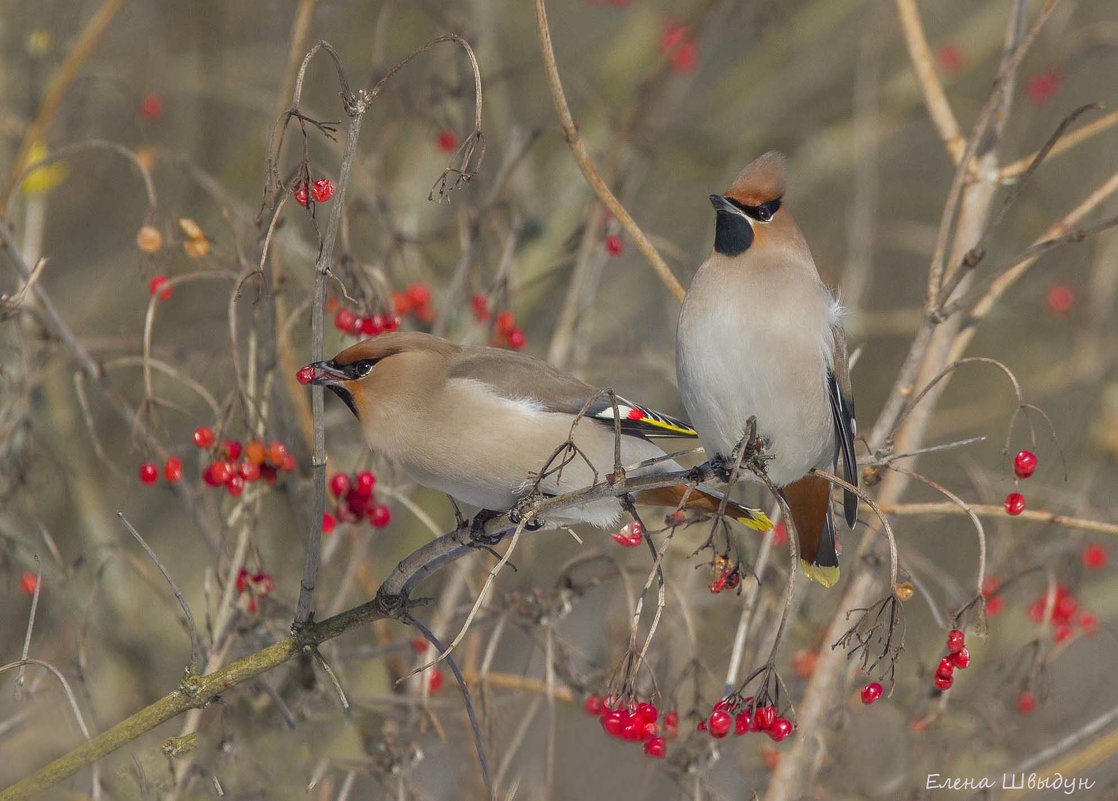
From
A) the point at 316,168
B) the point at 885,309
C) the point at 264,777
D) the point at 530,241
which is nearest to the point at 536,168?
the point at 530,241

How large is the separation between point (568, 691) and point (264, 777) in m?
0.89

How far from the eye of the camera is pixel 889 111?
6309 millimetres

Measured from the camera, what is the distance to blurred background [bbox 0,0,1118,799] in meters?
3.55

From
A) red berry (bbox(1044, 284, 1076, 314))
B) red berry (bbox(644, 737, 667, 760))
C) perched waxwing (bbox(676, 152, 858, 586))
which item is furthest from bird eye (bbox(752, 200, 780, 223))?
red berry (bbox(1044, 284, 1076, 314))

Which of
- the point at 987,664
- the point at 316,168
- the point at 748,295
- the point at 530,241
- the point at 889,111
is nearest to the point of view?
the point at 748,295

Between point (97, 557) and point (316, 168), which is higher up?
point (316, 168)

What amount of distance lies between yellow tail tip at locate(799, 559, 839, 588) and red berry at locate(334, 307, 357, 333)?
1370mm

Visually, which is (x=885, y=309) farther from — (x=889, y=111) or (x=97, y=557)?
(x=97, y=557)

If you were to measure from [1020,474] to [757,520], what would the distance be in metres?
0.69

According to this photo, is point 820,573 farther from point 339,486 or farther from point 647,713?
point 339,486

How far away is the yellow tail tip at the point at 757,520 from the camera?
3.34 meters

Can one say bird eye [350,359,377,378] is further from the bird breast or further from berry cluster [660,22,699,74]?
berry cluster [660,22,699,74]

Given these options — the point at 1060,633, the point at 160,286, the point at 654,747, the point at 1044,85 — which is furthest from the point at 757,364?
the point at 1044,85

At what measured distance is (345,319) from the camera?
369cm
